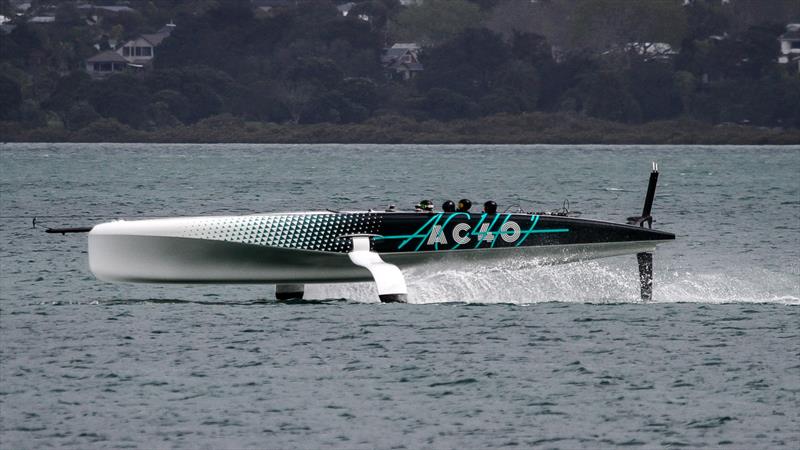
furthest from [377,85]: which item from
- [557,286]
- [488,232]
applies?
[488,232]

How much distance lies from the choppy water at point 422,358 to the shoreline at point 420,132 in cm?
12156

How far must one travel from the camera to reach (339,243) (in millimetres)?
25859

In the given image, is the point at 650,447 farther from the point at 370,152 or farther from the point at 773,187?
the point at 370,152

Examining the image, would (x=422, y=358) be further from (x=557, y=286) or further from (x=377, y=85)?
(x=377, y=85)

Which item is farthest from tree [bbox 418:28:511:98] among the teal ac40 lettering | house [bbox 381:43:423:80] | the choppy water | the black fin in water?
the teal ac40 lettering

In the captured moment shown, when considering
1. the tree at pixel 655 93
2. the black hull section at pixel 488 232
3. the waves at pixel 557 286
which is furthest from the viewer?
the tree at pixel 655 93

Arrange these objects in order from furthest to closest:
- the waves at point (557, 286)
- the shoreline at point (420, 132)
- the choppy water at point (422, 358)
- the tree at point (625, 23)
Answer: the tree at point (625, 23) < the shoreline at point (420, 132) < the waves at point (557, 286) < the choppy water at point (422, 358)

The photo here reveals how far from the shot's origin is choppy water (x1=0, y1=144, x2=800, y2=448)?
60.7 ft

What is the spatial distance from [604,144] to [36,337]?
5859 inches

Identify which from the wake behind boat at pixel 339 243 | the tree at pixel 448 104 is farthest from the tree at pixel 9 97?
the wake behind boat at pixel 339 243

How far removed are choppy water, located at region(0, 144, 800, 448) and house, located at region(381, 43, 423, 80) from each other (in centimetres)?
13789

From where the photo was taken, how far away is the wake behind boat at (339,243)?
25484 mm

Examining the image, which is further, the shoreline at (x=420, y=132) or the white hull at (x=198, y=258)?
the shoreline at (x=420, y=132)

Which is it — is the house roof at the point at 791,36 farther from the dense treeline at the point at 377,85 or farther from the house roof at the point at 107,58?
the house roof at the point at 107,58
